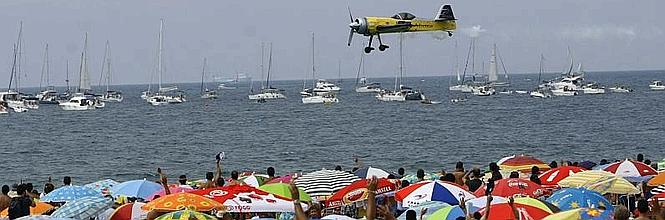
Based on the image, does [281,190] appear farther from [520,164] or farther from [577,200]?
[520,164]

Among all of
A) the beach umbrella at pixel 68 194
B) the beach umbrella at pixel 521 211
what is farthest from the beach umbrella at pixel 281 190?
the beach umbrella at pixel 521 211

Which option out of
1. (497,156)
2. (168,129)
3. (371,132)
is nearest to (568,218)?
(497,156)

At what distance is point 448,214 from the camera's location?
14641mm

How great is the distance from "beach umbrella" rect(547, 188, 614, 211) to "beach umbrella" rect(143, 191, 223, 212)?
5340 millimetres

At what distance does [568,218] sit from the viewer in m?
12.6

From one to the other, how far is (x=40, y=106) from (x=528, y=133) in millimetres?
80820

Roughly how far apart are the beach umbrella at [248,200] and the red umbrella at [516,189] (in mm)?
3654

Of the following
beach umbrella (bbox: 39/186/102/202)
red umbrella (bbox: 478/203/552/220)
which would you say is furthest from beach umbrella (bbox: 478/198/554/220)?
beach umbrella (bbox: 39/186/102/202)

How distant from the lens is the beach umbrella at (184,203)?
15719mm

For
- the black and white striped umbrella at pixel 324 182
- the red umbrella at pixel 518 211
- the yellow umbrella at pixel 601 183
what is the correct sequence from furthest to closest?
the black and white striped umbrella at pixel 324 182
the yellow umbrella at pixel 601 183
the red umbrella at pixel 518 211

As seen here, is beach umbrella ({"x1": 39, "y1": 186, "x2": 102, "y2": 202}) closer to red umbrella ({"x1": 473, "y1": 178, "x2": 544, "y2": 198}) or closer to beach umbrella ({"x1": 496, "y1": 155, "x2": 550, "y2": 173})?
red umbrella ({"x1": 473, "y1": 178, "x2": 544, "y2": 198})

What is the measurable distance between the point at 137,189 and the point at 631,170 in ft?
33.6

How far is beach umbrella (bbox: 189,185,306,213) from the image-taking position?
16.6 metres

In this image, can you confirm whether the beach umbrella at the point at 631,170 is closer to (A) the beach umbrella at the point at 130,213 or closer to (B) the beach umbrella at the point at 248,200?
(B) the beach umbrella at the point at 248,200
